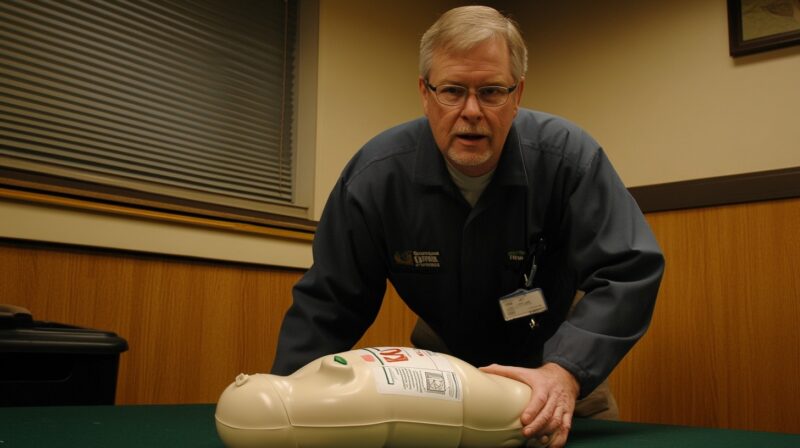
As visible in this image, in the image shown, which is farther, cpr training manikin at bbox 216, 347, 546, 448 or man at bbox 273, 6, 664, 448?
man at bbox 273, 6, 664, 448

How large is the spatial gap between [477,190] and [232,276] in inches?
48.3

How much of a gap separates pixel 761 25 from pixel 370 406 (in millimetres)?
2617

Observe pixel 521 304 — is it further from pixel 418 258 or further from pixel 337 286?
pixel 337 286

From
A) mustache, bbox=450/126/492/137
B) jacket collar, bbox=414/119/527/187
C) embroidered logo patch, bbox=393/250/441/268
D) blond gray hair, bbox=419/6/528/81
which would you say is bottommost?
embroidered logo patch, bbox=393/250/441/268

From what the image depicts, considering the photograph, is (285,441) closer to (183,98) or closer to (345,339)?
(345,339)

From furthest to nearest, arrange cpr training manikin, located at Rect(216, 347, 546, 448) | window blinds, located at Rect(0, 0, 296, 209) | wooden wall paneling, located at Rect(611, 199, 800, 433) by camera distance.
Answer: window blinds, located at Rect(0, 0, 296, 209) → wooden wall paneling, located at Rect(611, 199, 800, 433) → cpr training manikin, located at Rect(216, 347, 546, 448)

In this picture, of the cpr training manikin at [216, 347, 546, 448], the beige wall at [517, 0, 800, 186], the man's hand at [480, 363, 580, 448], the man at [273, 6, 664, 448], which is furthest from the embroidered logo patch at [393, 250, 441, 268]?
the beige wall at [517, 0, 800, 186]

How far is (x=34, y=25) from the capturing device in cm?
230

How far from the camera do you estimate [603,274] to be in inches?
47.7

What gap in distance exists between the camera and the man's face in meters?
1.26

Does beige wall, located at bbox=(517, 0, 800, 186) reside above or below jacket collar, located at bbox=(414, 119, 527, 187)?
above

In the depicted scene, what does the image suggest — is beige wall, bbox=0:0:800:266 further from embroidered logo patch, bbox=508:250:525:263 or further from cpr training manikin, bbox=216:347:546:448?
cpr training manikin, bbox=216:347:546:448

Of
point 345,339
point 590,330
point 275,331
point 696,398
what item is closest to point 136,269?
point 275,331

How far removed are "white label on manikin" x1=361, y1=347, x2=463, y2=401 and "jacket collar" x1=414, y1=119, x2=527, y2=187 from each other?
0.56m
